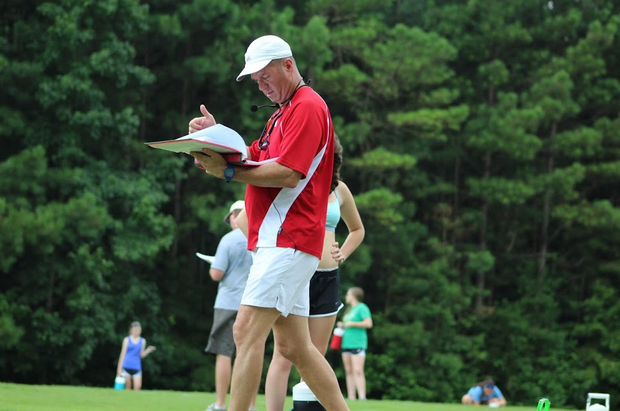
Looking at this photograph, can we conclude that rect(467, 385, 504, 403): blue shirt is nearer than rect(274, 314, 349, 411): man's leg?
No

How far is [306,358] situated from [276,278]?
52cm

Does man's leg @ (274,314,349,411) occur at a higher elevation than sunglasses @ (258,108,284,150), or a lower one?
lower

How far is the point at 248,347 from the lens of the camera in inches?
197

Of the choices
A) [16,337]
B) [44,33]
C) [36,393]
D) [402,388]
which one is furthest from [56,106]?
[36,393]

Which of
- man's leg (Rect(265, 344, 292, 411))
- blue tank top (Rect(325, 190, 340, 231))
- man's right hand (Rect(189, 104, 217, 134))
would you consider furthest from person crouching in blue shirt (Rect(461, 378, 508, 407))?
man's right hand (Rect(189, 104, 217, 134))

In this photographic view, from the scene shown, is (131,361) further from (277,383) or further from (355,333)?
(277,383)

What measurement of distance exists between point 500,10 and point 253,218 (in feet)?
86.8

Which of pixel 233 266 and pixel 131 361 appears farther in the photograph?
pixel 131 361

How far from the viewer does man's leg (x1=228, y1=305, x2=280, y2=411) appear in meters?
5.00

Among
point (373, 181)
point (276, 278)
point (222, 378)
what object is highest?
point (373, 181)

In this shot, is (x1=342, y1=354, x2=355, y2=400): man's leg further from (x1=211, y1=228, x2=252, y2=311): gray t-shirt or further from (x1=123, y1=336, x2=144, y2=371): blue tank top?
(x1=211, y1=228, x2=252, y2=311): gray t-shirt

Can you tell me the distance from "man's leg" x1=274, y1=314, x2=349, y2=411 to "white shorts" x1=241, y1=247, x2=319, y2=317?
7.7 inches

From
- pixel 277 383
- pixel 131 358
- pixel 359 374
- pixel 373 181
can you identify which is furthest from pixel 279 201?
pixel 373 181

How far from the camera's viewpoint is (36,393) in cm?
1016
